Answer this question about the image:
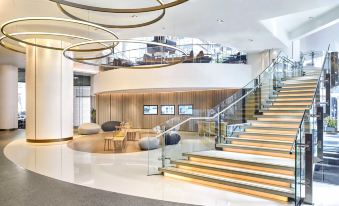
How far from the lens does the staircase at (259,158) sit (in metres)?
5.29

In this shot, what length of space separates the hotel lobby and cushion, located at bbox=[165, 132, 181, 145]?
4 cm

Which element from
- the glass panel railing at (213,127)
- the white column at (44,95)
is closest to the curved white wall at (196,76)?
the glass panel railing at (213,127)

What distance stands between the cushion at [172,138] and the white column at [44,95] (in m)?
6.67

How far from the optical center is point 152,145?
8.77 meters

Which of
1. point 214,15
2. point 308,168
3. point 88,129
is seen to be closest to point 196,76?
point 214,15

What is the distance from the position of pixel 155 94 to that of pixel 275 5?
41.9ft

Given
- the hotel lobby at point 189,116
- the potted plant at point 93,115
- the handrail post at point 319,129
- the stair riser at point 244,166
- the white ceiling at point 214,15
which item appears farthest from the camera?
the potted plant at point 93,115

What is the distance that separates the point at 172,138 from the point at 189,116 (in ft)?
11.6

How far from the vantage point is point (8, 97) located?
717 inches

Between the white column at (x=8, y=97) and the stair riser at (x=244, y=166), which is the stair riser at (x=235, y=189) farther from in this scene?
the white column at (x=8, y=97)

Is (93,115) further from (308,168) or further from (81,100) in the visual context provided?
(308,168)

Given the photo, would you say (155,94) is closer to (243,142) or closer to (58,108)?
(58,108)

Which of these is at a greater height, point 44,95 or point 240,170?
point 44,95

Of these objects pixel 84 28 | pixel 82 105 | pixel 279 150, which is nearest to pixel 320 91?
pixel 279 150
